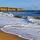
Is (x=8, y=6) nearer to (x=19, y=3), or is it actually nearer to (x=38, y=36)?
(x=19, y=3)

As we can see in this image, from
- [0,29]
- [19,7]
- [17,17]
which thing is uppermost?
[19,7]

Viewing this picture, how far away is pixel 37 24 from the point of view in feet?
5.18

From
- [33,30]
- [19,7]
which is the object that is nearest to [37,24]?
[33,30]

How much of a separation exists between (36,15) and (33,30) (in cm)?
20

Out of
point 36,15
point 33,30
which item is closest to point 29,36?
point 33,30

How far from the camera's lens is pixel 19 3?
1625 millimetres

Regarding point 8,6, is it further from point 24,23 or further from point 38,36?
point 38,36

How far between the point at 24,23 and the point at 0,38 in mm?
357

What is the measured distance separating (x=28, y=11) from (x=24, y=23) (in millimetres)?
164

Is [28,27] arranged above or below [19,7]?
below

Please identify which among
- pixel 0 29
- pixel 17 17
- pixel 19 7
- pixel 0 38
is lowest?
pixel 0 38

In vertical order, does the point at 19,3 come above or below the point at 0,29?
above

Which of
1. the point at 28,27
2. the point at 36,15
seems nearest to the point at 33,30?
the point at 28,27

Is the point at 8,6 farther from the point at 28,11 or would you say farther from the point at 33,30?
the point at 33,30
